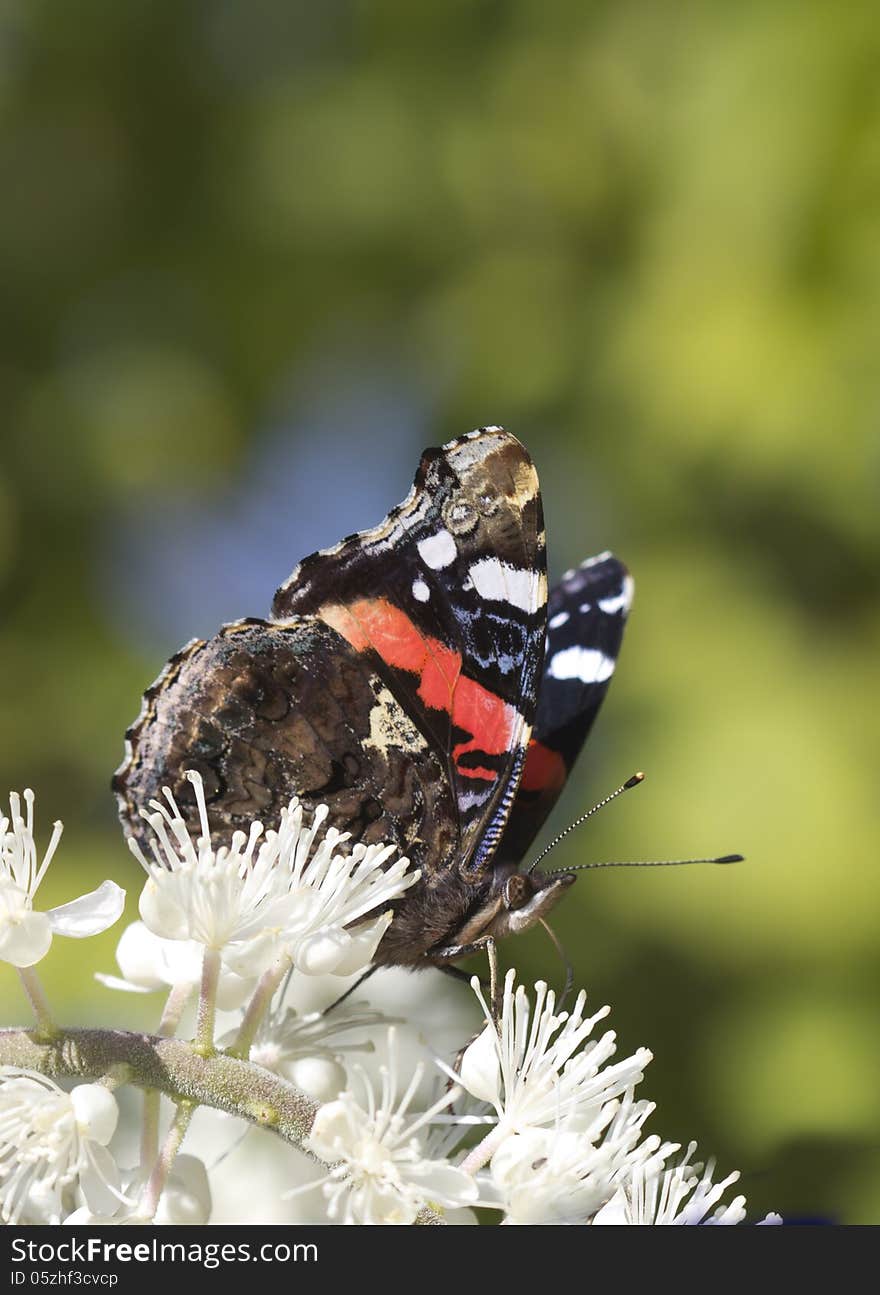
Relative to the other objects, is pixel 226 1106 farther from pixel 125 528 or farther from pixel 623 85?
pixel 623 85

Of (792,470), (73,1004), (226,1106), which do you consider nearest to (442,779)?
(226,1106)

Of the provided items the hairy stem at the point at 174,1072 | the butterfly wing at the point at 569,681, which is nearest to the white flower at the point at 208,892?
the hairy stem at the point at 174,1072

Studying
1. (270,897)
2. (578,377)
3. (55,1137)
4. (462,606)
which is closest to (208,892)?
(270,897)

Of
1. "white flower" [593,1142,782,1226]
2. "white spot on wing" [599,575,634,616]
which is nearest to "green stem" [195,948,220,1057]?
"white flower" [593,1142,782,1226]

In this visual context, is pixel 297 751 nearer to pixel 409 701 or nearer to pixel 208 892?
pixel 409 701

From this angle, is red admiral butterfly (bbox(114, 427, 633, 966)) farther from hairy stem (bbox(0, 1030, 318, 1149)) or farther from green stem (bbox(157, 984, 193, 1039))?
hairy stem (bbox(0, 1030, 318, 1149))
